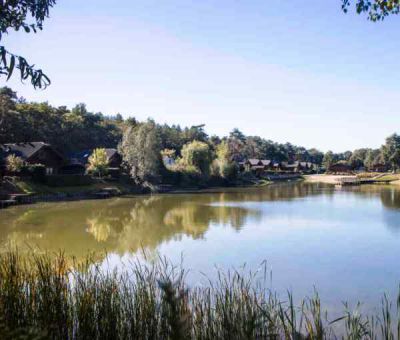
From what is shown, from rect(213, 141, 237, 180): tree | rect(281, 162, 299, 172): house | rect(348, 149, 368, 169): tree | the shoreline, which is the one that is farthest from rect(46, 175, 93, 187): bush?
rect(348, 149, 368, 169): tree

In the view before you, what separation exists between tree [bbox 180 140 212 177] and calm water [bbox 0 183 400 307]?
22992 millimetres

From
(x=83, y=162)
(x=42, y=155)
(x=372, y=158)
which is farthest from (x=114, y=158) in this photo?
(x=372, y=158)

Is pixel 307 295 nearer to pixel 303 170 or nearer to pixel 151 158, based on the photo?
pixel 151 158

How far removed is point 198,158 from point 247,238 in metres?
38.3

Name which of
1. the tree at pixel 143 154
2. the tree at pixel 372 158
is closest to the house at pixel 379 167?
the tree at pixel 372 158

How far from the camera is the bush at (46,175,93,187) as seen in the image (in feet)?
135

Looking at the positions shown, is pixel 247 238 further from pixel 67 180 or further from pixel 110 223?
pixel 67 180

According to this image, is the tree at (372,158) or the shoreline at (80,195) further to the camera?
the tree at (372,158)

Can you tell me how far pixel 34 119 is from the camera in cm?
5169

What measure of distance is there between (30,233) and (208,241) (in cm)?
902

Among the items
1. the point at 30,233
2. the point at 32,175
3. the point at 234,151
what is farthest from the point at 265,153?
the point at 30,233

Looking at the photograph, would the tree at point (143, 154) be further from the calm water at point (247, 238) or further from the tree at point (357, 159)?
the tree at point (357, 159)

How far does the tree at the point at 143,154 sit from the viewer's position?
50594 millimetres

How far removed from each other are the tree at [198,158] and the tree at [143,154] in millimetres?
5995
